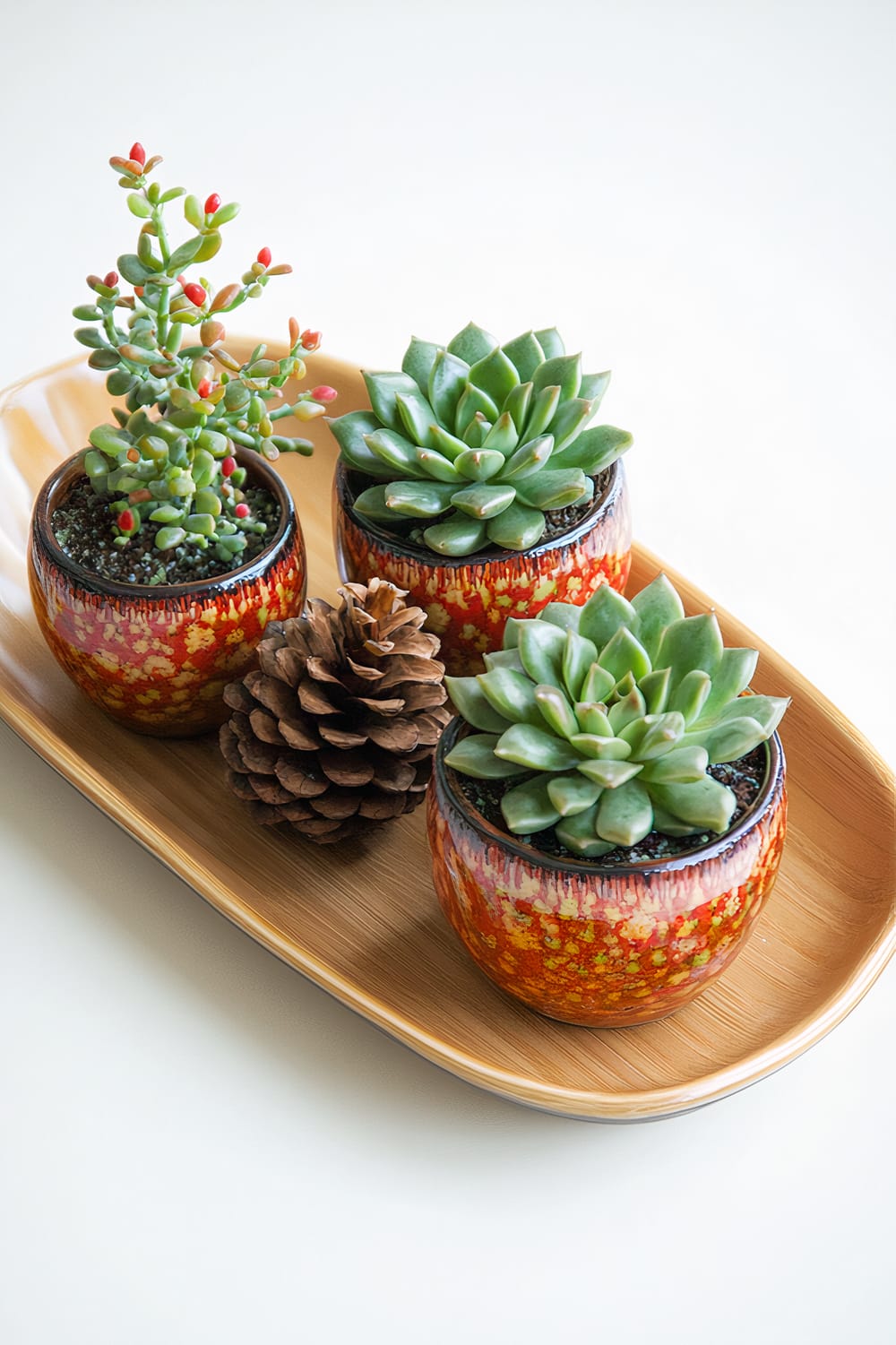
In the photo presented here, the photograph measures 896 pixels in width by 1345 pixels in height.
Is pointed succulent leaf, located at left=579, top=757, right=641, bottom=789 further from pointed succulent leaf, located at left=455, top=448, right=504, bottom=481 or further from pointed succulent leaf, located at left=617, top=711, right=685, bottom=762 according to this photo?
pointed succulent leaf, located at left=455, top=448, right=504, bottom=481

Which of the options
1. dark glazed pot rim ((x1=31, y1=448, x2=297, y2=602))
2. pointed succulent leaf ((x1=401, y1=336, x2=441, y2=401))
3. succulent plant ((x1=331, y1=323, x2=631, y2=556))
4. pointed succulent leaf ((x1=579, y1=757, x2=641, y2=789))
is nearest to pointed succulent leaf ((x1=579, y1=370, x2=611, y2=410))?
succulent plant ((x1=331, y1=323, x2=631, y2=556))

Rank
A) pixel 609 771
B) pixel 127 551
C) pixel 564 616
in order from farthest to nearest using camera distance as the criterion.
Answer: pixel 127 551
pixel 564 616
pixel 609 771

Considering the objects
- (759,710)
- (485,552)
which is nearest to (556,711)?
(759,710)

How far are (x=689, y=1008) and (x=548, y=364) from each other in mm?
421

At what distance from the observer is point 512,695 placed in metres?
0.73

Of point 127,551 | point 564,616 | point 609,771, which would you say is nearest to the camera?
point 609,771

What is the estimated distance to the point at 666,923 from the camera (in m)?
0.72

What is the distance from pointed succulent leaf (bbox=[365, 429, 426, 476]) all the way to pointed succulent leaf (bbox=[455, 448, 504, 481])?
0.03 meters

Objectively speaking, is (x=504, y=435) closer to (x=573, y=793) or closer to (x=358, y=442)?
(x=358, y=442)

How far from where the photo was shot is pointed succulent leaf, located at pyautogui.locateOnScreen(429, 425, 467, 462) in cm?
87

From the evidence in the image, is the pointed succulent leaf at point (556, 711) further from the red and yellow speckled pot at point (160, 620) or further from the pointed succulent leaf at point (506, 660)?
the red and yellow speckled pot at point (160, 620)

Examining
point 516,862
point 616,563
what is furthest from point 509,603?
point 516,862

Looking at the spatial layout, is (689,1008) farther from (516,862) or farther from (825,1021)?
(516,862)

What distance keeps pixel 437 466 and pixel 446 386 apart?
0.25 feet
